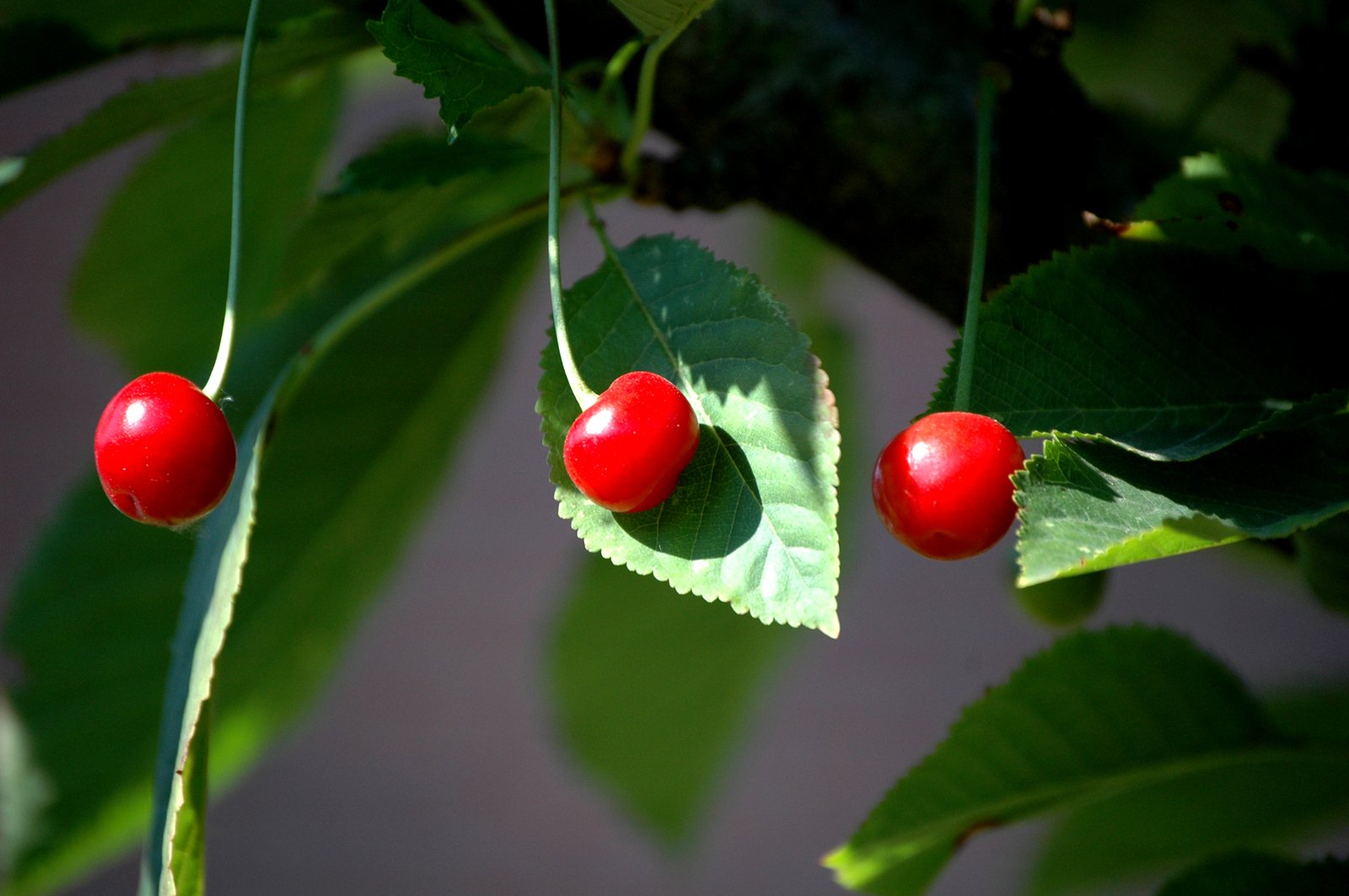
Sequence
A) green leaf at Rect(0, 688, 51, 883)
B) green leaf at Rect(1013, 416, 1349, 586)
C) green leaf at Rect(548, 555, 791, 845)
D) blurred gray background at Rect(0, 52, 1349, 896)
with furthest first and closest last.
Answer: blurred gray background at Rect(0, 52, 1349, 896) < green leaf at Rect(548, 555, 791, 845) < green leaf at Rect(0, 688, 51, 883) < green leaf at Rect(1013, 416, 1349, 586)

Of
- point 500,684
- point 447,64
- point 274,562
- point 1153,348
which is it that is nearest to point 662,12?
point 447,64

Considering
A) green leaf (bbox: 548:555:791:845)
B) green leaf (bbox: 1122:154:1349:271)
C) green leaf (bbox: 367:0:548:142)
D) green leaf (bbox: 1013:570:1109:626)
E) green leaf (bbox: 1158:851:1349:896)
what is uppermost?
green leaf (bbox: 367:0:548:142)

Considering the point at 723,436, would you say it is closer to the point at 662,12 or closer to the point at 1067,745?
the point at 662,12

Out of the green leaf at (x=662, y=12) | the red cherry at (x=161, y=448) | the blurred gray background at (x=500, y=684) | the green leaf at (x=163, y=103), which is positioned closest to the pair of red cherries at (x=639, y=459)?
the red cherry at (x=161, y=448)

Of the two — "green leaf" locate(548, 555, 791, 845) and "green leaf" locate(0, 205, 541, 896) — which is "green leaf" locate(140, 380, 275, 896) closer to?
"green leaf" locate(0, 205, 541, 896)

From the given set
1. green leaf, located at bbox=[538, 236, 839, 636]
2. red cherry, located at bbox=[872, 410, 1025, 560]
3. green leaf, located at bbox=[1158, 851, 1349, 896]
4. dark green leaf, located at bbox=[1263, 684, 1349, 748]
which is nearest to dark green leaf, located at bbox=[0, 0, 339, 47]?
green leaf, located at bbox=[538, 236, 839, 636]

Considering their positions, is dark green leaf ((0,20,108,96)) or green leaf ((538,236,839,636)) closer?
green leaf ((538,236,839,636))

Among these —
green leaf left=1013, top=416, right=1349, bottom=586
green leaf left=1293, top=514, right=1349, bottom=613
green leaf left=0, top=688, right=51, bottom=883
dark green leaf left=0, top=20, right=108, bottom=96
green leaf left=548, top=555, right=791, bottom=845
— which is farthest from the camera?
green leaf left=548, top=555, right=791, bottom=845
